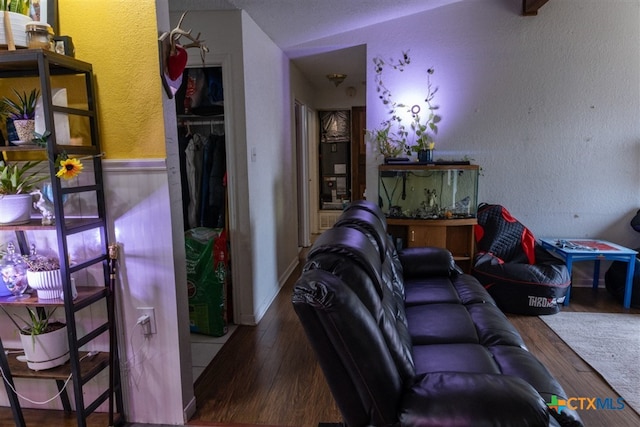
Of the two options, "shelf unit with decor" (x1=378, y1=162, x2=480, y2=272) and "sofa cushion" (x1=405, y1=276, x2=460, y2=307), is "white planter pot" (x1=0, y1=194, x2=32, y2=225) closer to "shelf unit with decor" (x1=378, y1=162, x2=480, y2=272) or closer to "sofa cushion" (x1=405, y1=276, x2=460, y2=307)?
"sofa cushion" (x1=405, y1=276, x2=460, y2=307)

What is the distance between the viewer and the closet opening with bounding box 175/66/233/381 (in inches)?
116

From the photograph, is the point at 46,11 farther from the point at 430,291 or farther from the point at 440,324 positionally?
the point at 430,291

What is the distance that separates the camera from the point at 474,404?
47.6 inches

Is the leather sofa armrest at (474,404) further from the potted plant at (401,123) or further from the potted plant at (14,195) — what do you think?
the potted plant at (401,123)

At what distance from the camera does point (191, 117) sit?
10.9 feet

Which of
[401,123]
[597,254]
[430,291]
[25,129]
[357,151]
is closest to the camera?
[25,129]

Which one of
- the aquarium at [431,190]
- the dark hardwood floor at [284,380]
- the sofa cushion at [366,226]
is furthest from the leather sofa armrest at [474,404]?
the aquarium at [431,190]

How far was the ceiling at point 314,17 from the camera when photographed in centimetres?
287

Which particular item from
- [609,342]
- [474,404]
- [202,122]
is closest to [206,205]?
[202,122]

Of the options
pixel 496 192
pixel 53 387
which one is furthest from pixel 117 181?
pixel 496 192

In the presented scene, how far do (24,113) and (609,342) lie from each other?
3728 millimetres

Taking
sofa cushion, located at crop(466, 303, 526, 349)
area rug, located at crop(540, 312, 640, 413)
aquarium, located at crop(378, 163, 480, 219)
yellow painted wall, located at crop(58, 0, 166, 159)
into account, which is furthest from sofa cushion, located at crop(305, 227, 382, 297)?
aquarium, located at crop(378, 163, 480, 219)

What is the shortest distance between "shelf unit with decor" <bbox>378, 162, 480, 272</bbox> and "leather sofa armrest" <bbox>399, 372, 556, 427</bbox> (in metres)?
2.59

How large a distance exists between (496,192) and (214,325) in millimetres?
3039
